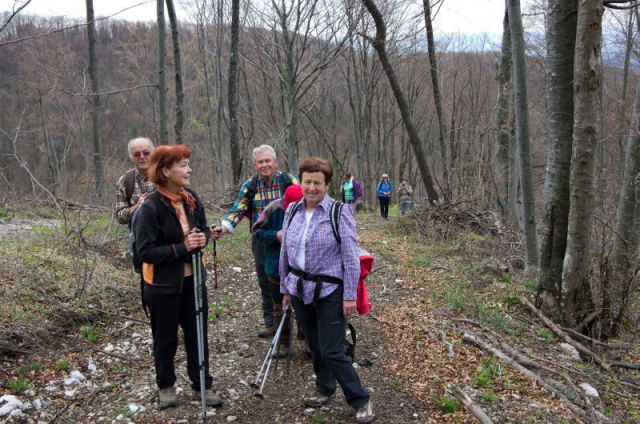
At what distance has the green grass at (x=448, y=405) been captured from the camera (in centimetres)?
381

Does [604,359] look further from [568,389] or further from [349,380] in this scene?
[349,380]


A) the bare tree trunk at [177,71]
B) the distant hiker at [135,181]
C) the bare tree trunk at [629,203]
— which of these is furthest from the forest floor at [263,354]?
the bare tree trunk at [177,71]

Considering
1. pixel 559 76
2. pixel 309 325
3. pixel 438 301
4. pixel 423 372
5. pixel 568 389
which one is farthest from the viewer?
pixel 438 301

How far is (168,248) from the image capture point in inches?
135

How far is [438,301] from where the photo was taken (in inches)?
259

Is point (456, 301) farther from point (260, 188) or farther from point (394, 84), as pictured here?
point (394, 84)

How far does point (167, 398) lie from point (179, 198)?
1.60m

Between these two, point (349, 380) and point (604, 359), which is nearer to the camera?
point (349, 380)

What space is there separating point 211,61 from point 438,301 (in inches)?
938

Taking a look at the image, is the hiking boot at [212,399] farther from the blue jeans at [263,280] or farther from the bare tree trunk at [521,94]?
the bare tree trunk at [521,94]

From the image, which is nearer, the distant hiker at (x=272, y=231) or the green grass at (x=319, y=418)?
the green grass at (x=319, y=418)

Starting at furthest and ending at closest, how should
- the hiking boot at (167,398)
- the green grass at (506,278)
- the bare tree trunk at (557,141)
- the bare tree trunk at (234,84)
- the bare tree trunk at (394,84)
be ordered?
1. the bare tree trunk at (234,84)
2. the bare tree trunk at (394,84)
3. the green grass at (506,278)
4. the bare tree trunk at (557,141)
5. the hiking boot at (167,398)

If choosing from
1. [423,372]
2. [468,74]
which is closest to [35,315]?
[423,372]

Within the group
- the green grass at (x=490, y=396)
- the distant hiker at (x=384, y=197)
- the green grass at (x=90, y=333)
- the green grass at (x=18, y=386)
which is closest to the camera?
the green grass at (x=490, y=396)
